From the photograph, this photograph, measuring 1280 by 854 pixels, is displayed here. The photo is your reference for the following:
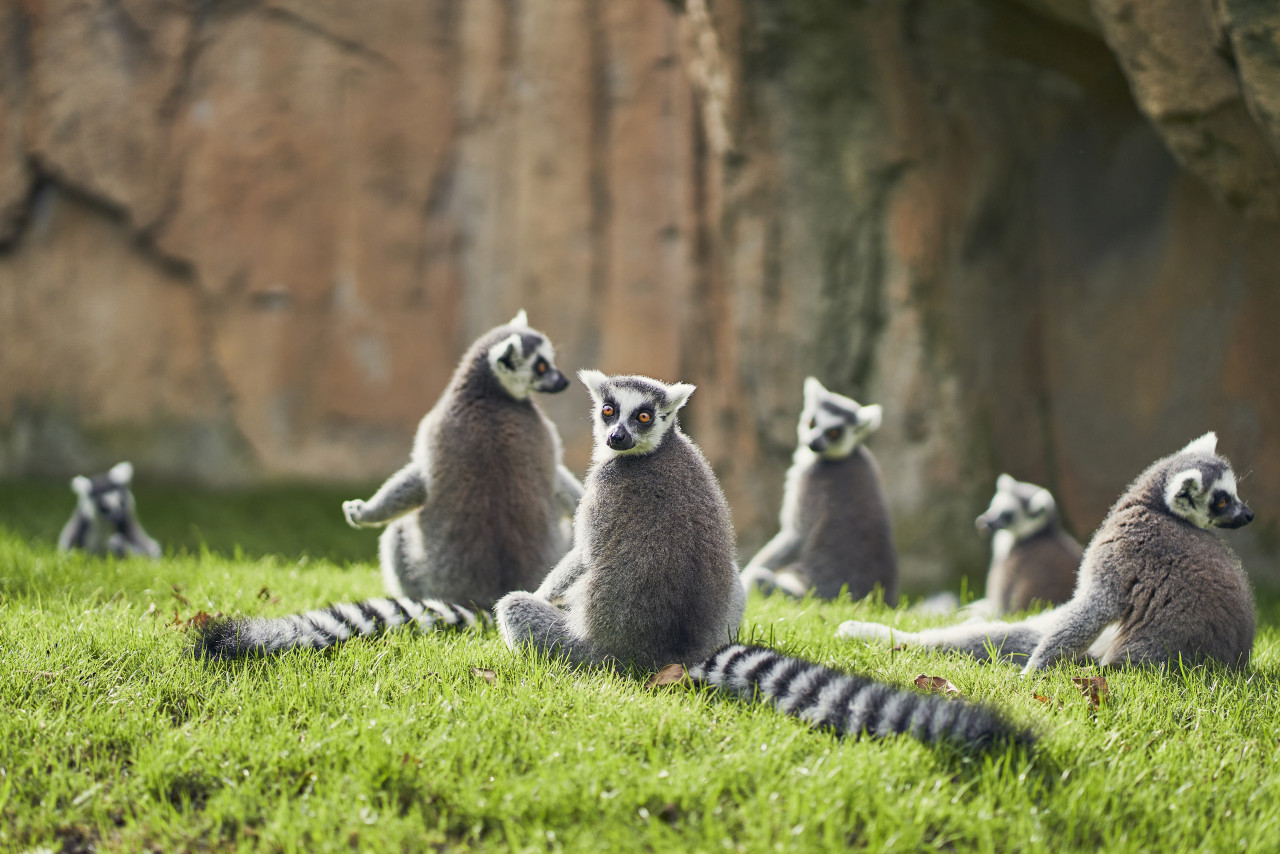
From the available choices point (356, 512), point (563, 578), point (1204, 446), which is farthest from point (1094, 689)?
point (356, 512)

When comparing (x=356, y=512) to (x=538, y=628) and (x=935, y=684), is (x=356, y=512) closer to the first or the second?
(x=538, y=628)

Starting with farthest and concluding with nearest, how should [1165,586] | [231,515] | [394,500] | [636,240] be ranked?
1. [636,240]
2. [231,515]
3. [394,500]
4. [1165,586]

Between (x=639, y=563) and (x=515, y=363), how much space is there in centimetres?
161

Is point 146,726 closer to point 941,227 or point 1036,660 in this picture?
point 1036,660

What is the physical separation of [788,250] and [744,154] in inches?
35.6

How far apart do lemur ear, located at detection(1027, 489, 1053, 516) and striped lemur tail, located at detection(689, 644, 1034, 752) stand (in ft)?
11.1

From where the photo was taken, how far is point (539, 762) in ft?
9.18

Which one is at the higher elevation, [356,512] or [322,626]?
[356,512]

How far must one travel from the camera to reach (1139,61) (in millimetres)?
5820

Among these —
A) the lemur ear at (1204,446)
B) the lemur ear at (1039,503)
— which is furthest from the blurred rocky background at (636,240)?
the lemur ear at (1204,446)

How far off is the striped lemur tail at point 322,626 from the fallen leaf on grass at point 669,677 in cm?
98

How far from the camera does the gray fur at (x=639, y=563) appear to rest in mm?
3527

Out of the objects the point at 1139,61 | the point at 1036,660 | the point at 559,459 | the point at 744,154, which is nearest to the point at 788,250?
the point at 744,154

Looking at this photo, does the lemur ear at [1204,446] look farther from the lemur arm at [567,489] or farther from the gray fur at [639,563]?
the lemur arm at [567,489]
